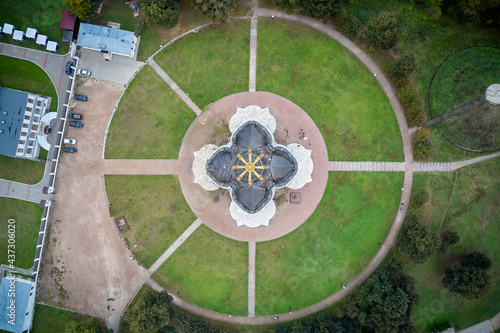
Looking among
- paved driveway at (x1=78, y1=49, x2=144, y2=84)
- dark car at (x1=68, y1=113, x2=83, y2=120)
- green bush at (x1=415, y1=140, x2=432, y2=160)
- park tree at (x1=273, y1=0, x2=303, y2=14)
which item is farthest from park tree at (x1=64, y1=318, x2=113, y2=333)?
green bush at (x1=415, y1=140, x2=432, y2=160)

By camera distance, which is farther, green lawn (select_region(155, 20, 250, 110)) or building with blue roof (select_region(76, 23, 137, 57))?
green lawn (select_region(155, 20, 250, 110))

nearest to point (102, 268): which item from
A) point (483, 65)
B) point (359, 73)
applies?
point (359, 73)

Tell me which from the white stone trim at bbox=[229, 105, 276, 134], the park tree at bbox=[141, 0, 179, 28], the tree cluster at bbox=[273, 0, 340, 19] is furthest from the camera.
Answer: the white stone trim at bbox=[229, 105, 276, 134]

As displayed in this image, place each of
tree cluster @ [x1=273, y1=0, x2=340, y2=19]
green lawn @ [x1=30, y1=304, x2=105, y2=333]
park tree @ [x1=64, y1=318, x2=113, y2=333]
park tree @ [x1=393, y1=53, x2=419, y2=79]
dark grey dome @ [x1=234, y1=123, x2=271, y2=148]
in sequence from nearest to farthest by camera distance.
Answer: park tree @ [x1=64, y1=318, x2=113, y2=333] < tree cluster @ [x1=273, y1=0, x2=340, y2=19] < dark grey dome @ [x1=234, y1=123, x2=271, y2=148] < park tree @ [x1=393, y1=53, x2=419, y2=79] < green lawn @ [x1=30, y1=304, x2=105, y2=333]

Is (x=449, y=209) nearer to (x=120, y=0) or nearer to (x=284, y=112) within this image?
(x=284, y=112)

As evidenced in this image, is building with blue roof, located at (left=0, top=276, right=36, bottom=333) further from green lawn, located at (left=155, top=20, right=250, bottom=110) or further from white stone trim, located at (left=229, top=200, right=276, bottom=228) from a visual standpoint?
green lawn, located at (left=155, top=20, right=250, bottom=110)

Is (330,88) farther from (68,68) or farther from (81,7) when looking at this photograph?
(68,68)

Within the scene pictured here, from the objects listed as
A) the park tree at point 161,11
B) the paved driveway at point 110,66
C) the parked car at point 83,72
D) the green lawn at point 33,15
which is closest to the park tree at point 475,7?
the park tree at point 161,11

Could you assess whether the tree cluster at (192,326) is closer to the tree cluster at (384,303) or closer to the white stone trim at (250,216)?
the white stone trim at (250,216)
